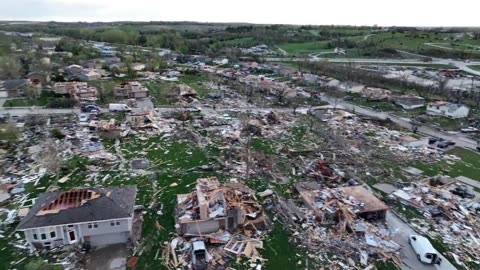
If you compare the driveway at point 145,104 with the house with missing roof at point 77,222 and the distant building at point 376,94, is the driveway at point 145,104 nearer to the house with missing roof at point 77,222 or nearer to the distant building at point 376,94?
the house with missing roof at point 77,222

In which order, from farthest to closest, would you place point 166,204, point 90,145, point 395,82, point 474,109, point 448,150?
point 395,82 → point 474,109 → point 448,150 → point 90,145 → point 166,204

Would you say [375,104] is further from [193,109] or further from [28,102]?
[28,102]

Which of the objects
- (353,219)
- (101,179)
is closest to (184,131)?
(101,179)

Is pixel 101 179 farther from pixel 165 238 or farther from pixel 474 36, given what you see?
pixel 474 36

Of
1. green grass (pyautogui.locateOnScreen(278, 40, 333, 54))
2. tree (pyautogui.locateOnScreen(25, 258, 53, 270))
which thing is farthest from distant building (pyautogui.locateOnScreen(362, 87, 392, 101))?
green grass (pyautogui.locateOnScreen(278, 40, 333, 54))

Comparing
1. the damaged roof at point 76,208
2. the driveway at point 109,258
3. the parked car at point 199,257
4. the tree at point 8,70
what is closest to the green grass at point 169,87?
the tree at point 8,70

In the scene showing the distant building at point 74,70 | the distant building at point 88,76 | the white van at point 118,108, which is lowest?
the white van at point 118,108

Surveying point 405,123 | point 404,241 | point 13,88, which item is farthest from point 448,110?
point 13,88
